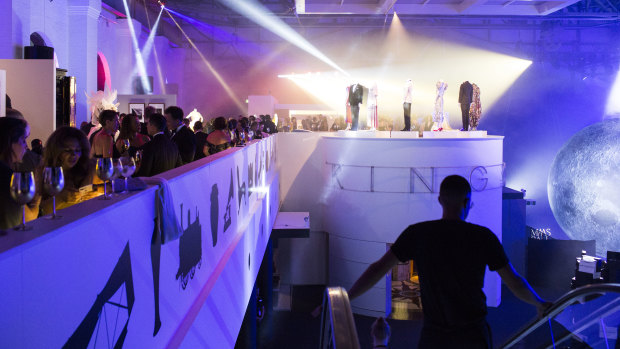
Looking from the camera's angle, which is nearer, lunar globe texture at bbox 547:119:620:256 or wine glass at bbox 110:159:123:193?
wine glass at bbox 110:159:123:193

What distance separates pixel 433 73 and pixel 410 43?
1.52m

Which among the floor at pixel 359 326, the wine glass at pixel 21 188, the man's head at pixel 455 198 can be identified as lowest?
the floor at pixel 359 326

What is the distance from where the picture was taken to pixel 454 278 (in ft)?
9.04

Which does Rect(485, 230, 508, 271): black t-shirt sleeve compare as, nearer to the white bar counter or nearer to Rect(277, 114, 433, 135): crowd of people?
the white bar counter

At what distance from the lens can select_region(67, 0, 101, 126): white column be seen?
1189cm

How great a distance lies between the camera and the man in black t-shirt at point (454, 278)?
2.74 metres

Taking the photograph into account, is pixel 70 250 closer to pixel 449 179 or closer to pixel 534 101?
pixel 449 179

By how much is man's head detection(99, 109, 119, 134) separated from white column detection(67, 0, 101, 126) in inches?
297

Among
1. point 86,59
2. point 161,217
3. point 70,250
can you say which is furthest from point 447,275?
point 86,59

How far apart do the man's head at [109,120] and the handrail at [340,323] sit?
303cm

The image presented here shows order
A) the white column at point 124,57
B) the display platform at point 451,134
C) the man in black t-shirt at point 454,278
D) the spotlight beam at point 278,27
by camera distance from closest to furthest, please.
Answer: the man in black t-shirt at point 454,278 → the display platform at point 451,134 → the white column at point 124,57 → the spotlight beam at point 278,27

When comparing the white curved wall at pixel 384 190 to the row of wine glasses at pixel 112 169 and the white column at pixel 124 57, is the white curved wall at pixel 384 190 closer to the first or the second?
the white column at pixel 124 57

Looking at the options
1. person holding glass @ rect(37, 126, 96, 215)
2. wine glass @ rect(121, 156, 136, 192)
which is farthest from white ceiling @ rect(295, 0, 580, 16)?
wine glass @ rect(121, 156, 136, 192)

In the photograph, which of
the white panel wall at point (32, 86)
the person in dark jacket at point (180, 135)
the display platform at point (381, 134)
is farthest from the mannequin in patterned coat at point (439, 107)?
the person in dark jacket at point (180, 135)
